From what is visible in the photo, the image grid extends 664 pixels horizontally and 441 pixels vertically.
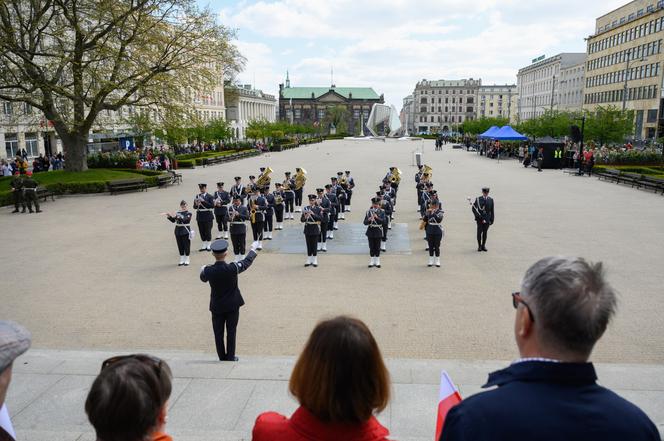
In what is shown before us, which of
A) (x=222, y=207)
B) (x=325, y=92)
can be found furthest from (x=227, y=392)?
(x=325, y=92)

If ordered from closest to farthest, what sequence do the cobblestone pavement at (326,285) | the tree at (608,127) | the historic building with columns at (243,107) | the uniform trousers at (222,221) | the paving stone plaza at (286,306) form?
the paving stone plaza at (286,306)
the cobblestone pavement at (326,285)
the uniform trousers at (222,221)
the tree at (608,127)
the historic building with columns at (243,107)

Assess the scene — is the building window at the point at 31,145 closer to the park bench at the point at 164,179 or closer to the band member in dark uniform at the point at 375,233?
the park bench at the point at 164,179

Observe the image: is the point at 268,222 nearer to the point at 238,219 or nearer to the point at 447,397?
the point at 238,219

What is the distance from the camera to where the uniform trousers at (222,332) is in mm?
7609

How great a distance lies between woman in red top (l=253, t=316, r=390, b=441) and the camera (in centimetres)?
232

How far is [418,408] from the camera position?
5.45 m

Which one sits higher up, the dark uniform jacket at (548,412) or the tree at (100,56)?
the tree at (100,56)

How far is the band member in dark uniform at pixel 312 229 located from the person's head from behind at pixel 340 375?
11.2 m

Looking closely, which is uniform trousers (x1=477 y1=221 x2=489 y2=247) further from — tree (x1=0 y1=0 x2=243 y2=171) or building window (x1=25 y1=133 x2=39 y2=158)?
building window (x1=25 y1=133 x2=39 y2=158)

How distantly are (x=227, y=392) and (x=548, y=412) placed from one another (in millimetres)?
4619

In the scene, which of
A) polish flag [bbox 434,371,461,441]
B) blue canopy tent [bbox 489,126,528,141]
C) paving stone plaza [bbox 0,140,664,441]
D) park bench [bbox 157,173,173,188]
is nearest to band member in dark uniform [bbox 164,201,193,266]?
paving stone plaza [bbox 0,140,664,441]

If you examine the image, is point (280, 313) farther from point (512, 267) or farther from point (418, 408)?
point (512, 267)

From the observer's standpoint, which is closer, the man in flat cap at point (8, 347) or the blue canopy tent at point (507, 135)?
the man in flat cap at point (8, 347)

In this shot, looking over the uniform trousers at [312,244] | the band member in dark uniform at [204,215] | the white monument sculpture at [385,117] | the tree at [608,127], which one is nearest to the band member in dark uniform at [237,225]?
the band member in dark uniform at [204,215]
